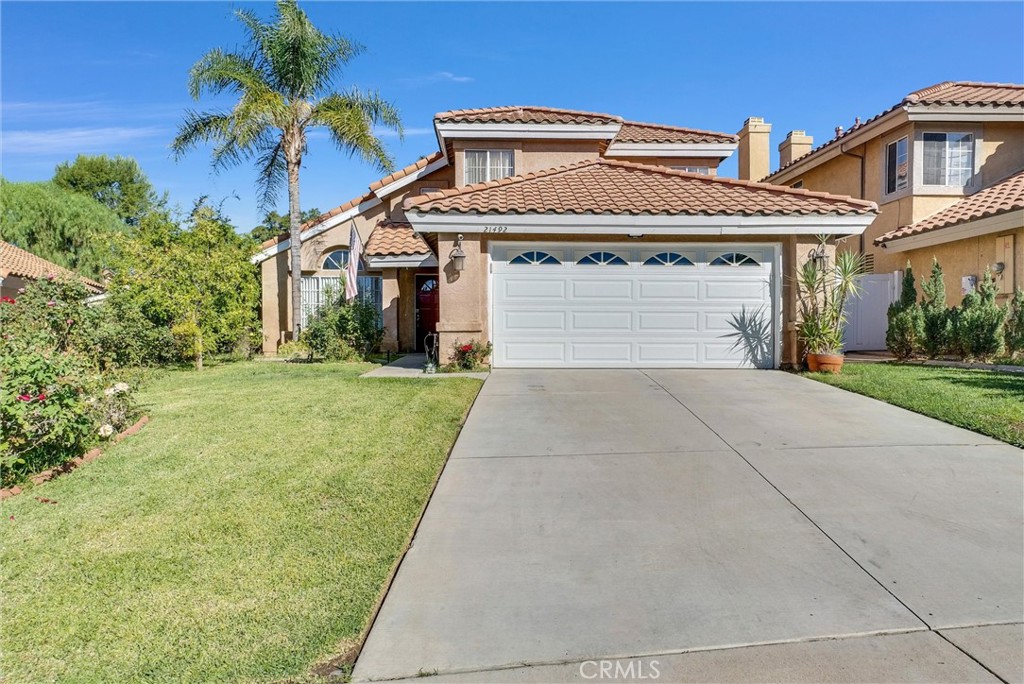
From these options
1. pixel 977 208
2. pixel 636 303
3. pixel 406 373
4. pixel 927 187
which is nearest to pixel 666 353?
pixel 636 303

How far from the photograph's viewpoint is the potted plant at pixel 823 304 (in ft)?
33.7

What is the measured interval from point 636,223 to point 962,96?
1198 centimetres

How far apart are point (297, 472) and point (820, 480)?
15.1 feet

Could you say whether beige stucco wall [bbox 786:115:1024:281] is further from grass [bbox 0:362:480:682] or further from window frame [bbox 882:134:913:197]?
grass [bbox 0:362:480:682]

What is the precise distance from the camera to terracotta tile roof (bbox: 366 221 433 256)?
15.3 m

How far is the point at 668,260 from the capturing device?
11062 millimetres

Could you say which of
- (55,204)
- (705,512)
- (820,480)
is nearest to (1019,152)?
(820,480)

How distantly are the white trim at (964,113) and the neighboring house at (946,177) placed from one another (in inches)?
1.0

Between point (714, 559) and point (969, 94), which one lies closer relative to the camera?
point (714, 559)

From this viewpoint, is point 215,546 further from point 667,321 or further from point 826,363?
point 826,363

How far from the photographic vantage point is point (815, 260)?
10.5 m

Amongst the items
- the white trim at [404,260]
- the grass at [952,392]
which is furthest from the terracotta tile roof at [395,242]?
the grass at [952,392]

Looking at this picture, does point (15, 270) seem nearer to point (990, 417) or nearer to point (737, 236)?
point (737, 236)

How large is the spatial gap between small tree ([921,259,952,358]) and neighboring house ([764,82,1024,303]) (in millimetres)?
1949
